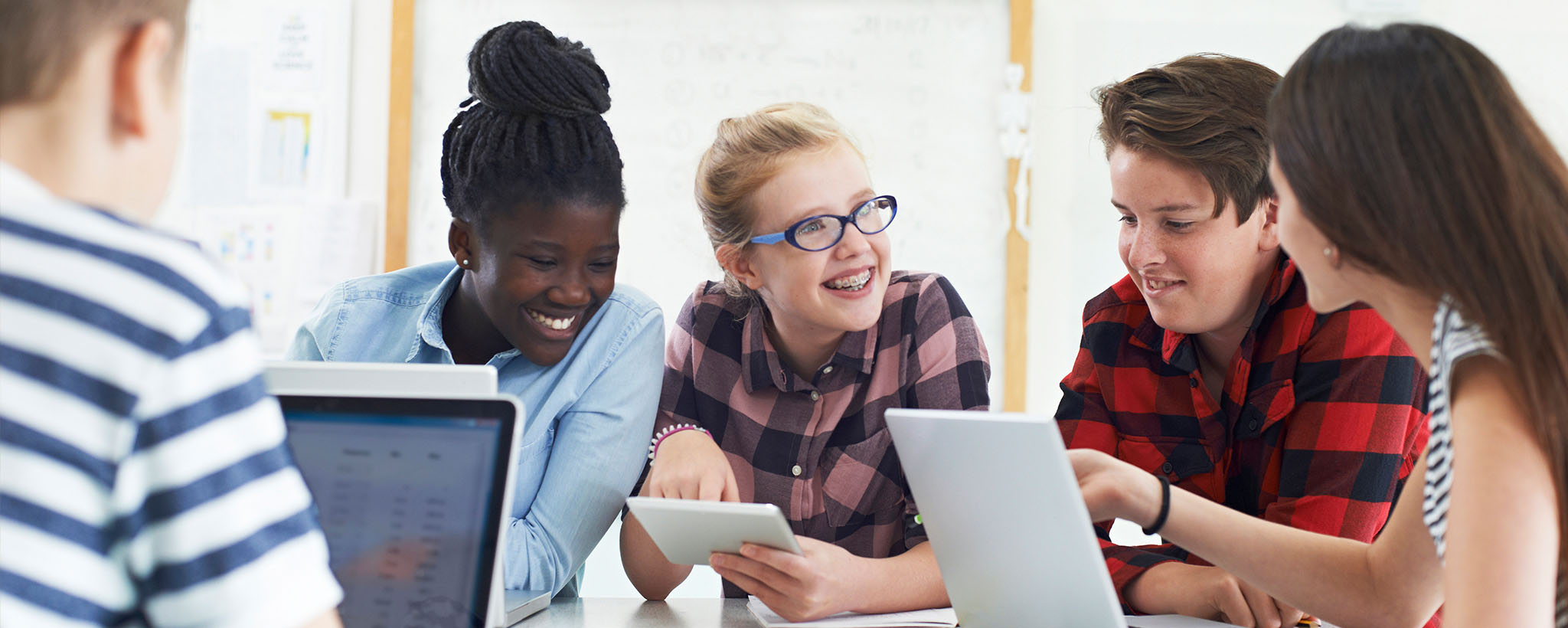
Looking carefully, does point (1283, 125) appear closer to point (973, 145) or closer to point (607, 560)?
point (973, 145)

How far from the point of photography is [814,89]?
111 inches

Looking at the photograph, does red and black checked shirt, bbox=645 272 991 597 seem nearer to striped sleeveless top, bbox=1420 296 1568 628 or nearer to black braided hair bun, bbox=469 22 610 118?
black braided hair bun, bbox=469 22 610 118

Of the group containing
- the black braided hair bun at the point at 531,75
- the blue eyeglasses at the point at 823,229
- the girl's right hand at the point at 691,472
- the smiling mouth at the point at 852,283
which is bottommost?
the girl's right hand at the point at 691,472

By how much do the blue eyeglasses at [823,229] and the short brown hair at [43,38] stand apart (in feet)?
3.35

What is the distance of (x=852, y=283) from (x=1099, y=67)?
63.8 inches

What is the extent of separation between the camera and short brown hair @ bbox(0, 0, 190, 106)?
0.50m

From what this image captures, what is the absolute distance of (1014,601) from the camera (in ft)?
3.45

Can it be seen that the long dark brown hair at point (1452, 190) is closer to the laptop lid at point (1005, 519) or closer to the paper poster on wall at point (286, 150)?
the laptop lid at point (1005, 519)

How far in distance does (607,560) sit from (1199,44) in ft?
6.87

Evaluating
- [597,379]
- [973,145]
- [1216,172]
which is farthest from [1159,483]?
[973,145]

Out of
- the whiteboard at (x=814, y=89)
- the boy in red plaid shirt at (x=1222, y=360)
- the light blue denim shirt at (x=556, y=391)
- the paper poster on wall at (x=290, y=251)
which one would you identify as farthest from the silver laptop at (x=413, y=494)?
the paper poster on wall at (x=290, y=251)

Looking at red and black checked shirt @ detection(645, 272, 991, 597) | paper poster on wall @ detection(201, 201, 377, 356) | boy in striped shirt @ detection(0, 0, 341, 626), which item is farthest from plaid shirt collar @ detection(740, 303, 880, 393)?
paper poster on wall @ detection(201, 201, 377, 356)

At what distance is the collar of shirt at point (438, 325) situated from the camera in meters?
1.51

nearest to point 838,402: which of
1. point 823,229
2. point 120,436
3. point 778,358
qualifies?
point 778,358
